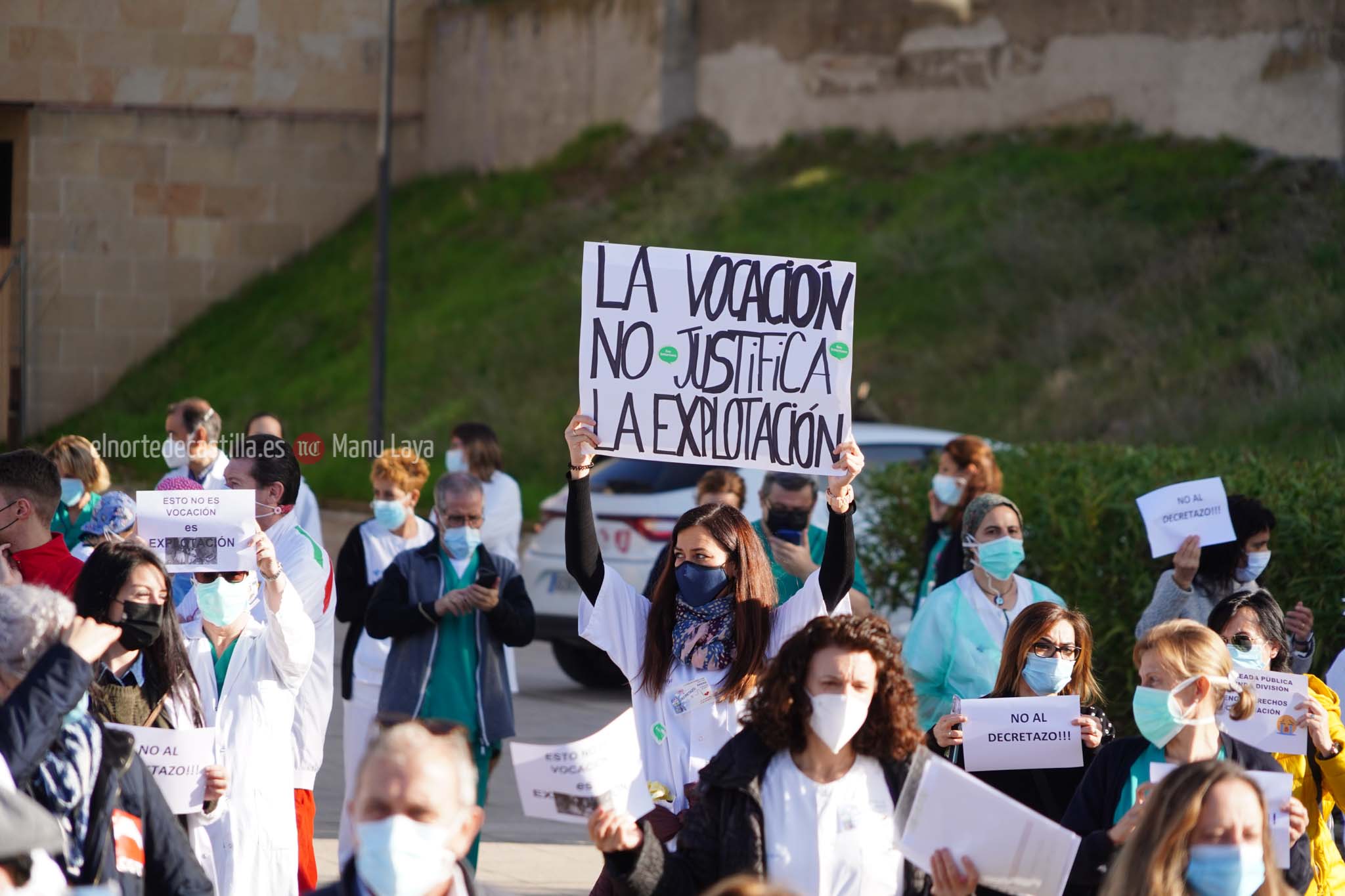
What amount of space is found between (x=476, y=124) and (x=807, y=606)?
25.6 meters

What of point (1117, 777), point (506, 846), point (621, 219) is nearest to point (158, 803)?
point (1117, 777)

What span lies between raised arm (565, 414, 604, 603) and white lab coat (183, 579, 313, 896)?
84 centimetres

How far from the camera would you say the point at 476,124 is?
30.0 metres

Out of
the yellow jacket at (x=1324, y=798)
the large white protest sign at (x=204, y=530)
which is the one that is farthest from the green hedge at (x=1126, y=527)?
the large white protest sign at (x=204, y=530)

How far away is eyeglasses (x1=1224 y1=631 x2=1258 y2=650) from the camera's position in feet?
19.0

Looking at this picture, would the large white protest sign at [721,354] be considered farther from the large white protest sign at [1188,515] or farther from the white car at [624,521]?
the white car at [624,521]

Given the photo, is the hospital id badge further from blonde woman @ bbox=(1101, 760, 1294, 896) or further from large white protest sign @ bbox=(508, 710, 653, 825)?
blonde woman @ bbox=(1101, 760, 1294, 896)

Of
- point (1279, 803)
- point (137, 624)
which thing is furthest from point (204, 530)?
point (1279, 803)

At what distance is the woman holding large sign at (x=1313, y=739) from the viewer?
17.1 ft

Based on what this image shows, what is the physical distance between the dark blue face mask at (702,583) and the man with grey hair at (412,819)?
64.4 inches

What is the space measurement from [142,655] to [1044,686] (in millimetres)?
2547

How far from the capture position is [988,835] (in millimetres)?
3850

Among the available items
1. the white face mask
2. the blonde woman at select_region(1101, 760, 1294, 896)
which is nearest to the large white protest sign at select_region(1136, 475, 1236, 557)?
the white face mask

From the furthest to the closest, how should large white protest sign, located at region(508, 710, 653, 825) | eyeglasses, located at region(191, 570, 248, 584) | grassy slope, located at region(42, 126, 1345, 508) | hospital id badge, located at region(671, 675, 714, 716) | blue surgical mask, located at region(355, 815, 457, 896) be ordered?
grassy slope, located at region(42, 126, 1345, 508) < eyeglasses, located at region(191, 570, 248, 584) < hospital id badge, located at region(671, 675, 714, 716) < large white protest sign, located at region(508, 710, 653, 825) < blue surgical mask, located at region(355, 815, 457, 896)
